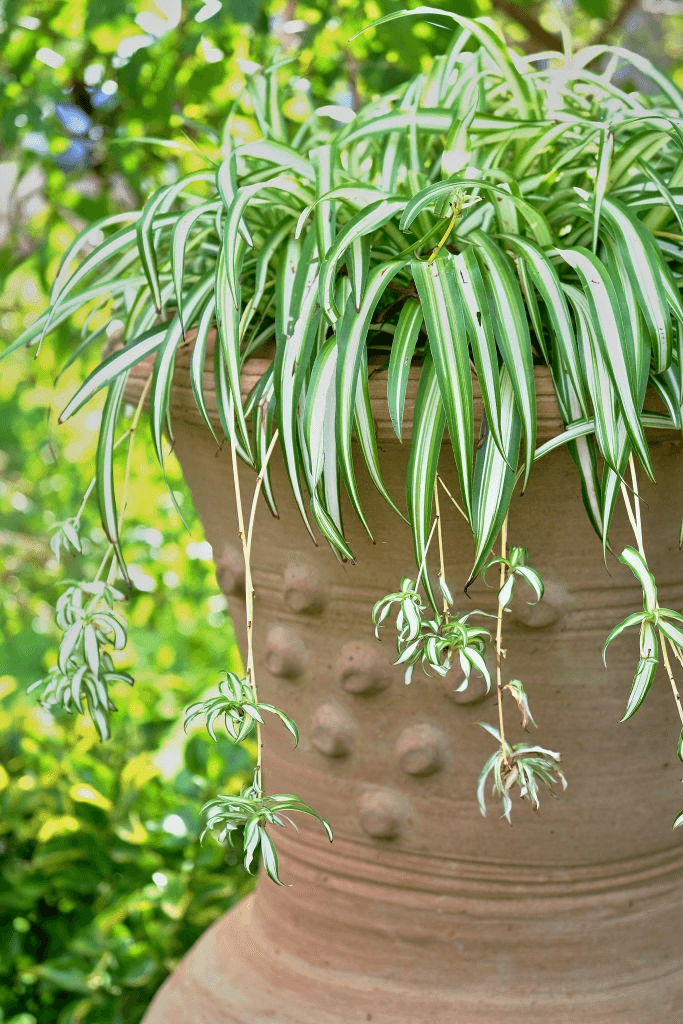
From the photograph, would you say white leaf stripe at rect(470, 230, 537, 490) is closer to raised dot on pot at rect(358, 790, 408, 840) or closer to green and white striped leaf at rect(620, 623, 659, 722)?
green and white striped leaf at rect(620, 623, 659, 722)

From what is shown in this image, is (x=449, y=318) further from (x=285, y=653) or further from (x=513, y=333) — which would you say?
(x=285, y=653)

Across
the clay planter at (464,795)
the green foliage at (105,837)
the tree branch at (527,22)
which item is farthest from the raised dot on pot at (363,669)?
the tree branch at (527,22)

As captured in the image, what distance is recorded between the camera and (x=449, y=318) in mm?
610

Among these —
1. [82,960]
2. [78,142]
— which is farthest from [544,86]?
[82,960]

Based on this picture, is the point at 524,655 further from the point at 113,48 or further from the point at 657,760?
the point at 113,48

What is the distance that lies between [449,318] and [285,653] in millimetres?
288

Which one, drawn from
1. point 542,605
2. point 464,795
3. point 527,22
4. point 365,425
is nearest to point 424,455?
point 365,425

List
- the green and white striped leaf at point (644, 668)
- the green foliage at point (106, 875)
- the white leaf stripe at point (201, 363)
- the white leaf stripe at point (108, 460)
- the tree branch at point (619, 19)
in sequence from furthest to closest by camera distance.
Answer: the tree branch at point (619, 19) < the green foliage at point (106, 875) < the white leaf stripe at point (108, 460) < the white leaf stripe at point (201, 363) < the green and white striped leaf at point (644, 668)

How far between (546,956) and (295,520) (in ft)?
1.23

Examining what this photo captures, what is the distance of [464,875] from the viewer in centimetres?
74

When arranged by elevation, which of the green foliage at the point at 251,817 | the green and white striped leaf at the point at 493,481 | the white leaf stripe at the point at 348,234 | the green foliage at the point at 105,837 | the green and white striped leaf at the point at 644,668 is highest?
the white leaf stripe at the point at 348,234

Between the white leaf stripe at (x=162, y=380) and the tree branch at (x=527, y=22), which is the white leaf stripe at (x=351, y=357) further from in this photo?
the tree branch at (x=527, y=22)

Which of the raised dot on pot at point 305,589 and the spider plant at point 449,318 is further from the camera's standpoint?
the raised dot on pot at point 305,589

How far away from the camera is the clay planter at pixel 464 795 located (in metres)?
0.69
